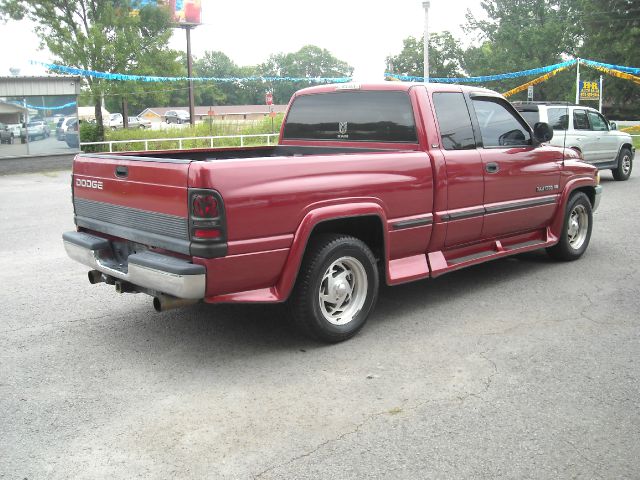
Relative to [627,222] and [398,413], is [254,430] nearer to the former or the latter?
[398,413]

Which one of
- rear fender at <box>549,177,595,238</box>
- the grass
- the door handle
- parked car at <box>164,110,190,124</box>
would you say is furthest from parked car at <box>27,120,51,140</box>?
parked car at <box>164,110,190,124</box>

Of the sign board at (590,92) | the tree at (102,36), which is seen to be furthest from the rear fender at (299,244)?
the sign board at (590,92)

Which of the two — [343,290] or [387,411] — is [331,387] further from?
[343,290]

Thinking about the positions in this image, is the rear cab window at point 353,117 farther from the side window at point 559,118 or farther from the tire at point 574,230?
the side window at point 559,118

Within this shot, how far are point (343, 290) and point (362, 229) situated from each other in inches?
22.7

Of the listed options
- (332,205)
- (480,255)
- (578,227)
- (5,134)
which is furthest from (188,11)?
(332,205)

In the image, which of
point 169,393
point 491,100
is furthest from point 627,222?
point 169,393

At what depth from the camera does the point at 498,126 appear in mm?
6352

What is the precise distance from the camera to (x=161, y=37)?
38312 mm

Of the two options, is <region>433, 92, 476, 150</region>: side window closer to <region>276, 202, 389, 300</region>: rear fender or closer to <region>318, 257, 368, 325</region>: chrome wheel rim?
<region>318, 257, 368, 325</region>: chrome wheel rim

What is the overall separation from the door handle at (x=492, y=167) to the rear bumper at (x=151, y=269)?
2972 millimetres

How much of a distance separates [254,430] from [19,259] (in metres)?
5.34

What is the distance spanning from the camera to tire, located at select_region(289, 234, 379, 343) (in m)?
4.66

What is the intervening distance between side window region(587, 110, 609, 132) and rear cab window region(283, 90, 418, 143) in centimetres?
1047
